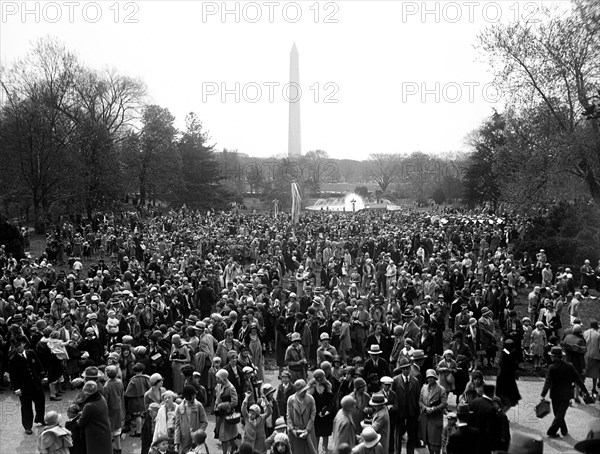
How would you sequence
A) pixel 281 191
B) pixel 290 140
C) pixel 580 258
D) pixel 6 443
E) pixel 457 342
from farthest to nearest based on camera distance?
1. pixel 290 140
2. pixel 281 191
3. pixel 580 258
4. pixel 457 342
5. pixel 6 443

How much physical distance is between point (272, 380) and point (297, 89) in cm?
7351

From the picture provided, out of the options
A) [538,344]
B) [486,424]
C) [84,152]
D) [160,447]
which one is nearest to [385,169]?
[84,152]

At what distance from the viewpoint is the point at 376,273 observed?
20.2 m

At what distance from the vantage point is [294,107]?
9138 cm

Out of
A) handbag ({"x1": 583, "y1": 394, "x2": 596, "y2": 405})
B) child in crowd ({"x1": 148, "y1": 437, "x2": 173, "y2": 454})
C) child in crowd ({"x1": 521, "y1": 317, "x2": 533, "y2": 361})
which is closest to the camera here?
child in crowd ({"x1": 148, "y1": 437, "x2": 173, "y2": 454})

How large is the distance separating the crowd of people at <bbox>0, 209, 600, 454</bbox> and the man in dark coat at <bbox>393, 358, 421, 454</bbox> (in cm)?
2

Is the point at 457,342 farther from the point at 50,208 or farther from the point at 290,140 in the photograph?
the point at 290,140

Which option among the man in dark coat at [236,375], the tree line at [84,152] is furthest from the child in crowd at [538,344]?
the tree line at [84,152]

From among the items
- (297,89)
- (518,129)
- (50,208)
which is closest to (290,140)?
(297,89)

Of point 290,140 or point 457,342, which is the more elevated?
point 290,140

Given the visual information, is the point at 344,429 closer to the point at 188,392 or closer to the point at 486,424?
the point at 486,424

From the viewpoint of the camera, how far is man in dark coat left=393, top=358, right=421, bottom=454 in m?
8.39

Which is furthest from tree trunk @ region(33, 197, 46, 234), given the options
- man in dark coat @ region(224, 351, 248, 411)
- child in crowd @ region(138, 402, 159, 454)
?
child in crowd @ region(138, 402, 159, 454)

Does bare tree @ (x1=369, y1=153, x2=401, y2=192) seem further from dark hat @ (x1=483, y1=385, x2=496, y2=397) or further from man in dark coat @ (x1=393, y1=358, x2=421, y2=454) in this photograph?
dark hat @ (x1=483, y1=385, x2=496, y2=397)
